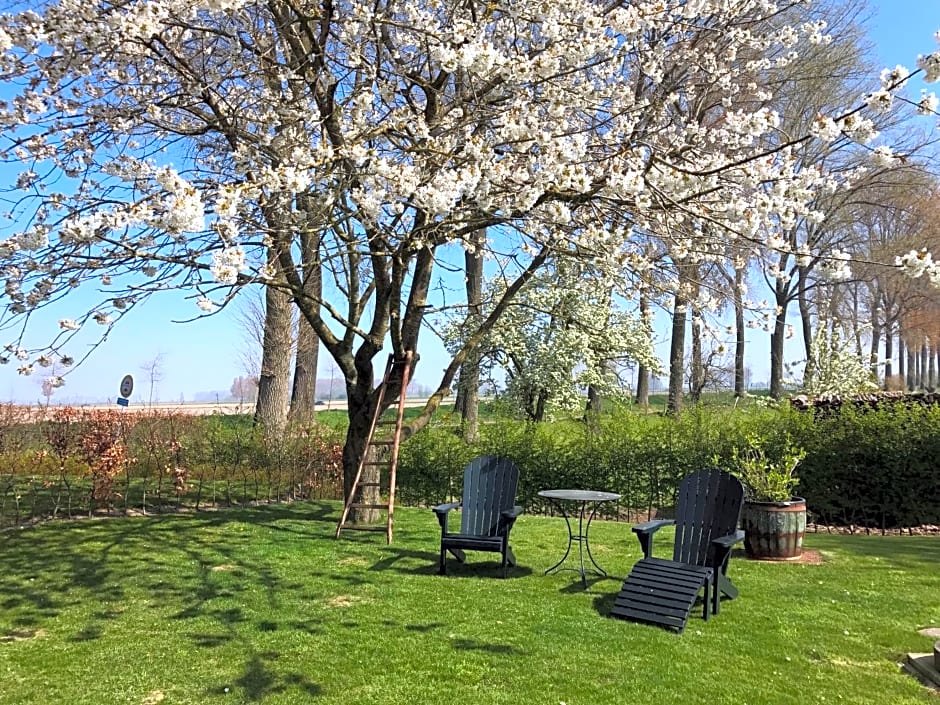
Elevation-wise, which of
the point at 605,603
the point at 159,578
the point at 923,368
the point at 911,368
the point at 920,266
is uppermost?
the point at 923,368

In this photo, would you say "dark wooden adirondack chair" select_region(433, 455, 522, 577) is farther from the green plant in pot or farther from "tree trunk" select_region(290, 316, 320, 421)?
"tree trunk" select_region(290, 316, 320, 421)

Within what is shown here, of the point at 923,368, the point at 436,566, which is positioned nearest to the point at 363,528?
the point at 436,566

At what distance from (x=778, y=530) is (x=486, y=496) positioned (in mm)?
2619

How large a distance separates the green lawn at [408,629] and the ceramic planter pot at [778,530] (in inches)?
10.3

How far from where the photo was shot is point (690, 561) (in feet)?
16.4

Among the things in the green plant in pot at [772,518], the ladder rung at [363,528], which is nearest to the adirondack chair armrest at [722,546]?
the green plant in pot at [772,518]

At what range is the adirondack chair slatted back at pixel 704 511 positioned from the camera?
4855 mm

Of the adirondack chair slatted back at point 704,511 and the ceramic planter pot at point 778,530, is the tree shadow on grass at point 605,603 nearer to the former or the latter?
the adirondack chair slatted back at point 704,511

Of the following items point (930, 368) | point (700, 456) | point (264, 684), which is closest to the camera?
point (264, 684)

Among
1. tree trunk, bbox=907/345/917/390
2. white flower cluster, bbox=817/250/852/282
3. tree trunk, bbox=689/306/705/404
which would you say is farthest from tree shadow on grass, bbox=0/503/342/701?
tree trunk, bbox=907/345/917/390

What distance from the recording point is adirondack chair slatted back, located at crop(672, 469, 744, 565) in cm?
486

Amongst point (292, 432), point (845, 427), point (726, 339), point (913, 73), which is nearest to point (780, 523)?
point (726, 339)

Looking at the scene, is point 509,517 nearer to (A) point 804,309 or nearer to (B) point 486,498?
(B) point 486,498

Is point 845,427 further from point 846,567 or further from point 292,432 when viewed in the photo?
point 292,432
